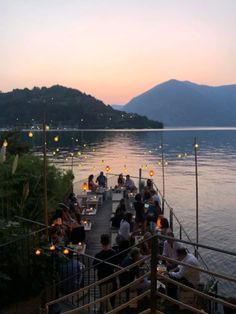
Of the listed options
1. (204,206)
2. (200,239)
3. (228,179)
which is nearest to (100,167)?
(228,179)

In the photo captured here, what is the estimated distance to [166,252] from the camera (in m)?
9.65

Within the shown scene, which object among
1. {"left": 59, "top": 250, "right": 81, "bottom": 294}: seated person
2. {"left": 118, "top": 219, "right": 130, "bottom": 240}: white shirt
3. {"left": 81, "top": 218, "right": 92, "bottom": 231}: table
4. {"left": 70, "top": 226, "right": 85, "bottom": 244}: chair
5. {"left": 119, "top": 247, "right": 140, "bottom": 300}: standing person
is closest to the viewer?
{"left": 119, "top": 247, "right": 140, "bottom": 300}: standing person

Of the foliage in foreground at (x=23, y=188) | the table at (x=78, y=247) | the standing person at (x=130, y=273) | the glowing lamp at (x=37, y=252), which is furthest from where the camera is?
the foliage in foreground at (x=23, y=188)

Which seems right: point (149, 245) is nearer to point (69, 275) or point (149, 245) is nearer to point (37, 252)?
point (37, 252)

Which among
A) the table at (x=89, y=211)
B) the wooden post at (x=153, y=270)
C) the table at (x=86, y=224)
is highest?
the wooden post at (x=153, y=270)

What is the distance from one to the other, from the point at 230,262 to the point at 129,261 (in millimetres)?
11505

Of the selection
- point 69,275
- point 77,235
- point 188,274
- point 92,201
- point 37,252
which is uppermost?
point 37,252

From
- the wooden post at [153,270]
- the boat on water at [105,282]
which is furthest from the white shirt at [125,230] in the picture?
the wooden post at [153,270]

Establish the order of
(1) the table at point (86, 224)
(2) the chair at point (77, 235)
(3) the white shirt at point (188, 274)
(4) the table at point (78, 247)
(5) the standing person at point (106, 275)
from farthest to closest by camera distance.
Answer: (1) the table at point (86, 224) → (2) the chair at point (77, 235) → (4) the table at point (78, 247) → (3) the white shirt at point (188, 274) → (5) the standing person at point (106, 275)

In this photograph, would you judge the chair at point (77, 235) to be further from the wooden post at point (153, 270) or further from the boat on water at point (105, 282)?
the wooden post at point (153, 270)

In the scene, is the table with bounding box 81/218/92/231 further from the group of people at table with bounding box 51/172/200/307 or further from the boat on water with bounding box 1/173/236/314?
the group of people at table with bounding box 51/172/200/307

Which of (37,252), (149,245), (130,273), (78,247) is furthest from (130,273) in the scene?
(78,247)

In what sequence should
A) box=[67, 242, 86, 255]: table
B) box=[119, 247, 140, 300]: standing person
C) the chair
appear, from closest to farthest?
box=[119, 247, 140, 300]: standing person < box=[67, 242, 86, 255]: table < the chair

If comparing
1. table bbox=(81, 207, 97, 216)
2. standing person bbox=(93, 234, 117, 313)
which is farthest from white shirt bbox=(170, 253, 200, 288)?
table bbox=(81, 207, 97, 216)
